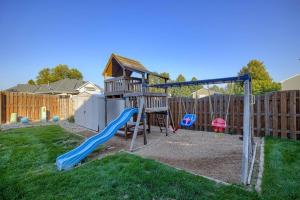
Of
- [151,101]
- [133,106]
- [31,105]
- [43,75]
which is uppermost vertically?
[43,75]

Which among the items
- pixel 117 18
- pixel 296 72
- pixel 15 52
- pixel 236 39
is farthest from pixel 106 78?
pixel 296 72

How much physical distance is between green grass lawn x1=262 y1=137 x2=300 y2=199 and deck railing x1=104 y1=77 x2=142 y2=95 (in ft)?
19.4

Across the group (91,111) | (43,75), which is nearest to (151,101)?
(91,111)

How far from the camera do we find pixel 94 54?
15930 millimetres

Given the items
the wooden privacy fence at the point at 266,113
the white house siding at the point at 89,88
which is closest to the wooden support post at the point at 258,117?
the wooden privacy fence at the point at 266,113

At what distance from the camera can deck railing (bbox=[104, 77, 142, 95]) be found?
805 centimetres

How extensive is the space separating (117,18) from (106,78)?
434 cm

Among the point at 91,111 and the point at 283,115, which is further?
the point at 91,111

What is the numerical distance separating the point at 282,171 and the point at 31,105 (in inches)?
670

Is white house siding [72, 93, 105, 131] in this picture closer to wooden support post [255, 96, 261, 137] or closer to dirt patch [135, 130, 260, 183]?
dirt patch [135, 130, 260, 183]

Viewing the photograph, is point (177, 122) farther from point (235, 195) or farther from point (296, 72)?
→ point (296, 72)

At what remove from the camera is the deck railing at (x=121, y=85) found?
8050 millimetres

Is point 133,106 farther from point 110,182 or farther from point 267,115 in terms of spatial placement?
point 267,115

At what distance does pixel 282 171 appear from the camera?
12.0 feet
